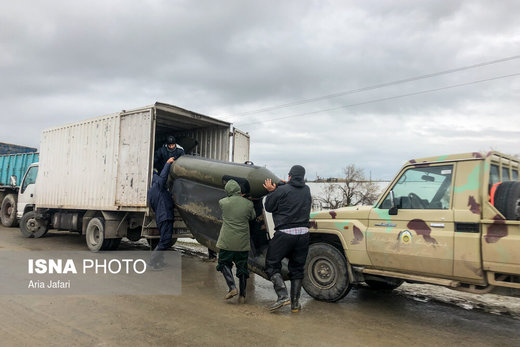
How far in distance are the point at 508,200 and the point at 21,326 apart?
5581 millimetres

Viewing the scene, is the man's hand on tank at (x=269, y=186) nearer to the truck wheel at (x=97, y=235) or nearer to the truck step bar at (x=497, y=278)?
the truck step bar at (x=497, y=278)

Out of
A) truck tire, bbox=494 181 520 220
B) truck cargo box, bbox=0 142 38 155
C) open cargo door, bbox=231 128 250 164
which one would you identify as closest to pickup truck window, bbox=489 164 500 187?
truck tire, bbox=494 181 520 220

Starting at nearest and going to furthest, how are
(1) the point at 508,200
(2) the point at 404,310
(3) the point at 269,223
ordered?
(1) the point at 508,200 < (2) the point at 404,310 < (3) the point at 269,223

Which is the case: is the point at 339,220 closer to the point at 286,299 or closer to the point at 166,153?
the point at 286,299

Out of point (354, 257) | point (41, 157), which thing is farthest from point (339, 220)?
point (41, 157)

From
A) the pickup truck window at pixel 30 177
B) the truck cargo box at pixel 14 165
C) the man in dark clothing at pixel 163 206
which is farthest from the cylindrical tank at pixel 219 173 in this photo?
the truck cargo box at pixel 14 165

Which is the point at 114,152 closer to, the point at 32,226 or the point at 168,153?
the point at 168,153

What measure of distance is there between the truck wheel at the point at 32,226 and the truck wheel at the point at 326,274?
9034 millimetres

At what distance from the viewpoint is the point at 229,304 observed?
16.7ft

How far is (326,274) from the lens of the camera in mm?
5297

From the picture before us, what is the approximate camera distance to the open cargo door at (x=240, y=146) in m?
9.43

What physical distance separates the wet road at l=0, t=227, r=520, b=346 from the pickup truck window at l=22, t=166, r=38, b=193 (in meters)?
7.57

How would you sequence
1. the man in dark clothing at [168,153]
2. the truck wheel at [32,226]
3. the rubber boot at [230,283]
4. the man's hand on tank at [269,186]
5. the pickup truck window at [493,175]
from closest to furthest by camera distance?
the pickup truck window at [493,175] < the rubber boot at [230,283] < the man's hand on tank at [269,186] < the man in dark clothing at [168,153] < the truck wheel at [32,226]

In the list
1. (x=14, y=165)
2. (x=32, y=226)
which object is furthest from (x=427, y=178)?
(x=14, y=165)
